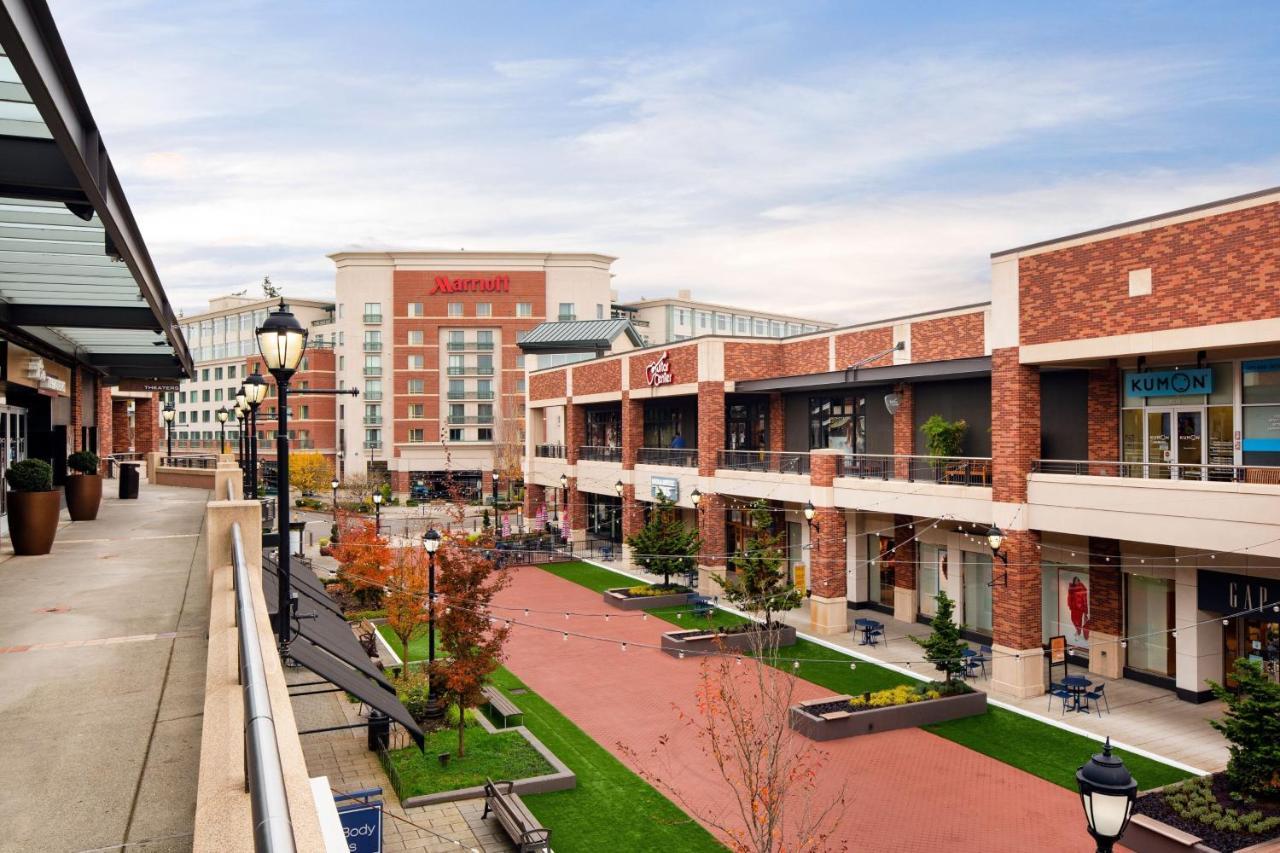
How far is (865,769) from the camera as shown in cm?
1694

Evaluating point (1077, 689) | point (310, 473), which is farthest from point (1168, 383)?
point (310, 473)

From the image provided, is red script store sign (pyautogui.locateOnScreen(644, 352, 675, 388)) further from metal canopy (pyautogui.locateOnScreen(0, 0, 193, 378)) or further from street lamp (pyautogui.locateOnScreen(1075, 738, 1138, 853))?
street lamp (pyautogui.locateOnScreen(1075, 738, 1138, 853))

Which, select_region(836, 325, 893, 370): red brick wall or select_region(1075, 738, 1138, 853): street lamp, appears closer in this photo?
select_region(1075, 738, 1138, 853): street lamp

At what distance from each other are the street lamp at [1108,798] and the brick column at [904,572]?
74.6ft

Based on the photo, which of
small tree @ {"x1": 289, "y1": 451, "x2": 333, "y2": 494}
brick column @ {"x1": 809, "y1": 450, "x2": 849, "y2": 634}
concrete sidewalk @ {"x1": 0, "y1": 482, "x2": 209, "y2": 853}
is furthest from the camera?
small tree @ {"x1": 289, "y1": 451, "x2": 333, "y2": 494}

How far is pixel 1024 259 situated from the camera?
21062 millimetres

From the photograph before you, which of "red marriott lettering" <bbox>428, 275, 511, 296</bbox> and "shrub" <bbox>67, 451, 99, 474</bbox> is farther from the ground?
"red marriott lettering" <bbox>428, 275, 511, 296</bbox>

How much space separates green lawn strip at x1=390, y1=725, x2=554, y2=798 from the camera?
15742 mm

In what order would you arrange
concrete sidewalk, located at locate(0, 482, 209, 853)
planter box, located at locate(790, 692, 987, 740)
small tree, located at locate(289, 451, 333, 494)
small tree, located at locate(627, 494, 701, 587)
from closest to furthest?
concrete sidewalk, located at locate(0, 482, 209, 853) → planter box, located at locate(790, 692, 987, 740) → small tree, located at locate(627, 494, 701, 587) → small tree, located at locate(289, 451, 333, 494)

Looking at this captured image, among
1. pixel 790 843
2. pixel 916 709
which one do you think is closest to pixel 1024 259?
pixel 916 709

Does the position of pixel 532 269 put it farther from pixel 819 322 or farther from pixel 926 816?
pixel 926 816

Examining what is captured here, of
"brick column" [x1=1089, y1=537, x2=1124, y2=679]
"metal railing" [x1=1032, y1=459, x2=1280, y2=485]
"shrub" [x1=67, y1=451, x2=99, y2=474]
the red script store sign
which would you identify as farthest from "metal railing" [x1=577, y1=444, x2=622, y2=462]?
"shrub" [x1=67, y1=451, x2=99, y2=474]

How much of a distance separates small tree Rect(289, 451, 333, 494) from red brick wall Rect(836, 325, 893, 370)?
5098cm

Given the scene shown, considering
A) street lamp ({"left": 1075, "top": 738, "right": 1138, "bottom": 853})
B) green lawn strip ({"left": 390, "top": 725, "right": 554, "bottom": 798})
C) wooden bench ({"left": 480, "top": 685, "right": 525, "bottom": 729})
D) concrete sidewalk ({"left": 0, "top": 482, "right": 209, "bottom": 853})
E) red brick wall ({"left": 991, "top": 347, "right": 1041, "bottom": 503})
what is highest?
red brick wall ({"left": 991, "top": 347, "right": 1041, "bottom": 503})
